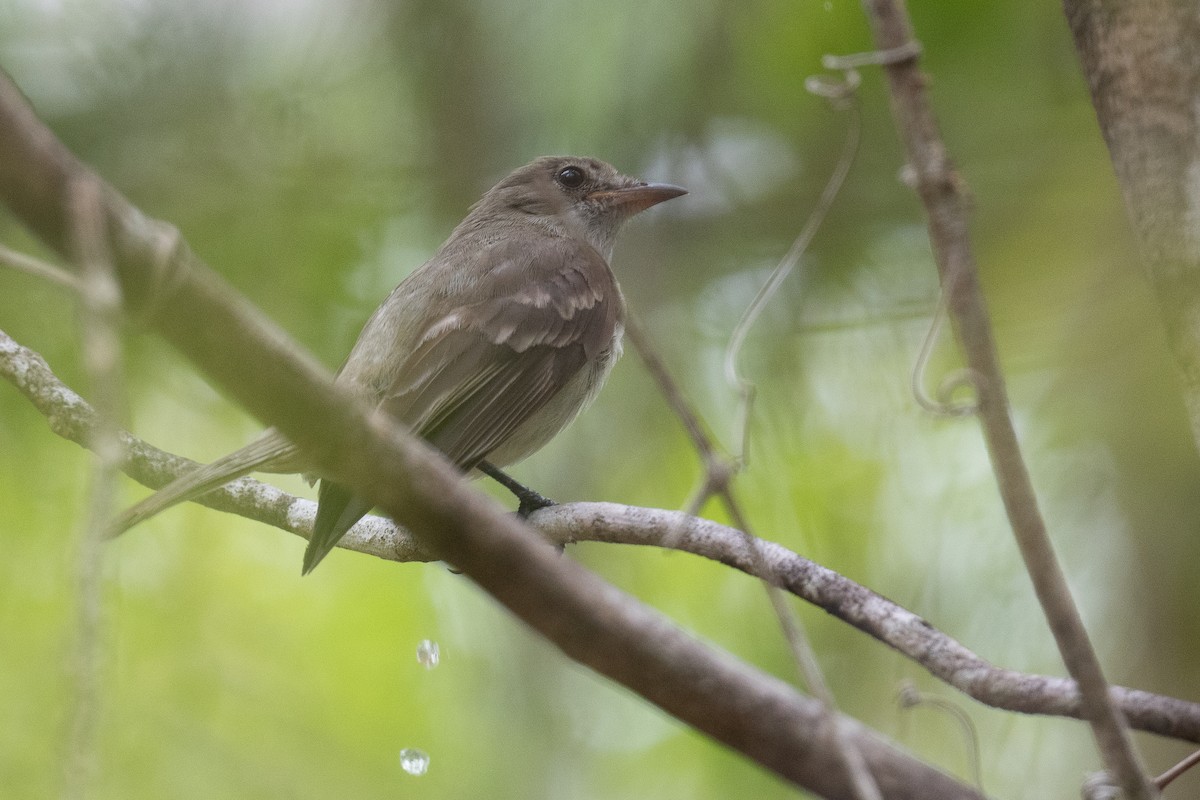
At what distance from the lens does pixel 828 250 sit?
6426mm

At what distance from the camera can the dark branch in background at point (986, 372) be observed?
1.79m

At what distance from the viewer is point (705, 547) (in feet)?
11.0

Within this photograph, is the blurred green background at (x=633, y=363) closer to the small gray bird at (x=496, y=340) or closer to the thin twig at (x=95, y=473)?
the small gray bird at (x=496, y=340)

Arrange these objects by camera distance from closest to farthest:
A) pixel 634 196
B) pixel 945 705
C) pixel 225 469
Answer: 1. pixel 945 705
2. pixel 225 469
3. pixel 634 196

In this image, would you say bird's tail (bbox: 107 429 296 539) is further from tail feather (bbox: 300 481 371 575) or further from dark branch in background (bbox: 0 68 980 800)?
dark branch in background (bbox: 0 68 980 800)

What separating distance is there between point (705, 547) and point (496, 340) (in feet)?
5.29

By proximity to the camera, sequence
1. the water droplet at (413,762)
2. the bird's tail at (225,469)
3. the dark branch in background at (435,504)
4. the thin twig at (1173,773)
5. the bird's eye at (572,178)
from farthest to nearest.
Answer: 1. the bird's eye at (572,178)
2. the water droplet at (413,762)
3. the bird's tail at (225,469)
4. the thin twig at (1173,773)
5. the dark branch in background at (435,504)

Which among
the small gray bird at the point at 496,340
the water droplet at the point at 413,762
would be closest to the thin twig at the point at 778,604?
the small gray bird at the point at 496,340

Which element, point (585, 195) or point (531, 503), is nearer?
point (531, 503)

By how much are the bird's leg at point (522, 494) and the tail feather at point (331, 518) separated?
830mm

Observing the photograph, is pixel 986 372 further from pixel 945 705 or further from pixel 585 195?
pixel 585 195

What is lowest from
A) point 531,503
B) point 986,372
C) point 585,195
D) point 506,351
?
point 531,503

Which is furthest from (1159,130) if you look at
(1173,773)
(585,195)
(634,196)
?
(585,195)

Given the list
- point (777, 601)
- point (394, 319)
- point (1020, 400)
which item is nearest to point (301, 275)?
point (394, 319)
